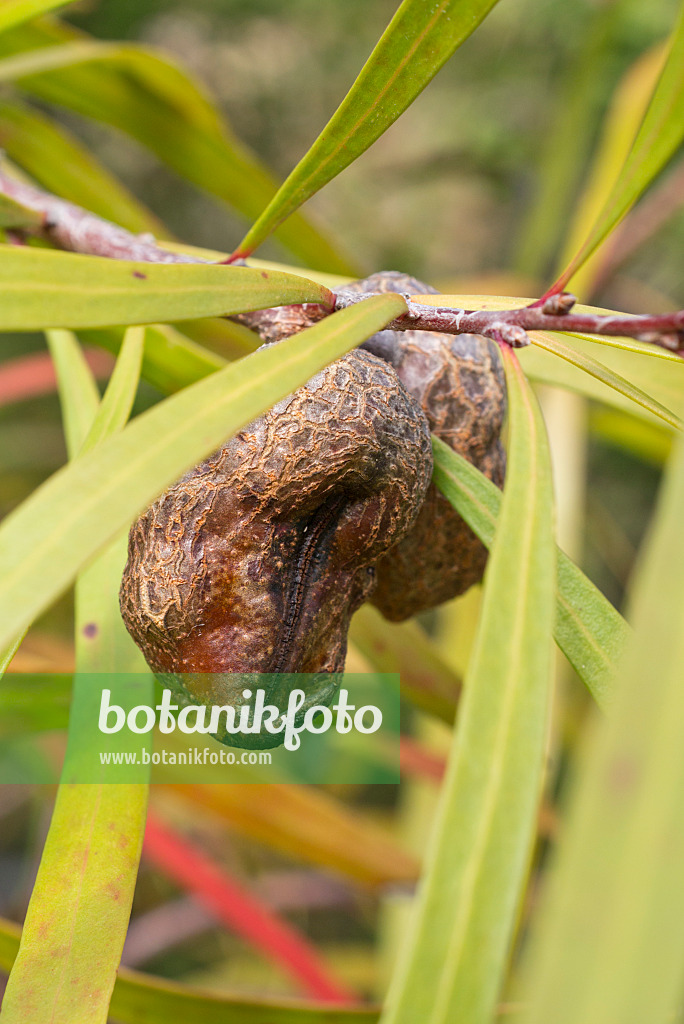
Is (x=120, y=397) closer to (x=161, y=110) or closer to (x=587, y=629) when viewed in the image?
(x=587, y=629)

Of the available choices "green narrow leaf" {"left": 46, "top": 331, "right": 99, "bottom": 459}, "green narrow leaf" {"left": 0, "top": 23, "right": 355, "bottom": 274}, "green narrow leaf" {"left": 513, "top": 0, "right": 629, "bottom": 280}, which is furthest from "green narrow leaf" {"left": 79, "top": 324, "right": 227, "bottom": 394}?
"green narrow leaf" {"left": 513, "top": 0, "right": 629, "bottom": 280}

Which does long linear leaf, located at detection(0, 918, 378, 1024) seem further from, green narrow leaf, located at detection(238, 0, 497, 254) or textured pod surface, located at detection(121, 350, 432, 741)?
green narrow leaf, located at detection(238, 0, 497, 254)

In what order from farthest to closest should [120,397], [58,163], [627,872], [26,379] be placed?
[26,379], [58,163], [120,397], [627,872]

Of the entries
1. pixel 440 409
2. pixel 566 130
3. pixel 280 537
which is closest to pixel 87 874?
pixel 280 537

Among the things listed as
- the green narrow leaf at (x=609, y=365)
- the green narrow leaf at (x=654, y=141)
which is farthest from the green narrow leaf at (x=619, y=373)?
the green narrow leaf at (x=654, y=141)

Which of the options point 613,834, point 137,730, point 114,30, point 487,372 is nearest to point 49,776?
point 137,730

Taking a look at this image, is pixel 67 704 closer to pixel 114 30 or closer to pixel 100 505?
pixel 100 505

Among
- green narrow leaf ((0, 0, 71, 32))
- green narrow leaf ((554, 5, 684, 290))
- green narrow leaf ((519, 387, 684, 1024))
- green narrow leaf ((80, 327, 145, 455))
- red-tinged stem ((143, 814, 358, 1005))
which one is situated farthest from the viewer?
red-tinged stem ((143, 814, 358, 1005))
